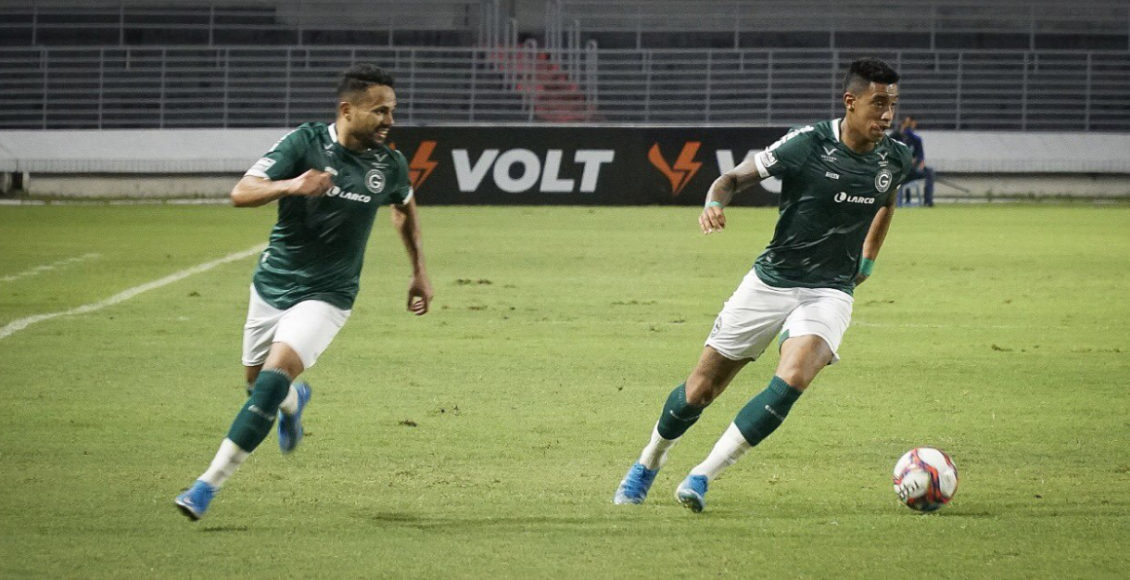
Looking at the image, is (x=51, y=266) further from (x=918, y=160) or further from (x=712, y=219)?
(x=918, y=160)

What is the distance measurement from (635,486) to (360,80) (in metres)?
2.17

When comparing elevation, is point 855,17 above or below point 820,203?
above

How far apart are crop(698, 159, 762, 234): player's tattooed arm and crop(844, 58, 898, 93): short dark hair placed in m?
0.57

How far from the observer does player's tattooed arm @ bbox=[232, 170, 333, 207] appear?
5598 millimetres

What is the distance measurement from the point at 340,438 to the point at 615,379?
2530 mm

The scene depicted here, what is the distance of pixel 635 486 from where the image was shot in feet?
20.6

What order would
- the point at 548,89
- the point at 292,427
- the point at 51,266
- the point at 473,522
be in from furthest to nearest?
the point at 548,89 < the point at 51,266 < the point at 292,427 < the point at 473,522

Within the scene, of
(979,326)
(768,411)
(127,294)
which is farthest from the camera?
(127,294)

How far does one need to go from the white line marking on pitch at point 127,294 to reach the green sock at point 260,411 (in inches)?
242

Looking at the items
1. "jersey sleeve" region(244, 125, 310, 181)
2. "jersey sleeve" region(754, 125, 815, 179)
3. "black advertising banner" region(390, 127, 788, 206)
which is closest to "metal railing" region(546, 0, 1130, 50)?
"black advertising banner" region(390, 127, 788, 206)

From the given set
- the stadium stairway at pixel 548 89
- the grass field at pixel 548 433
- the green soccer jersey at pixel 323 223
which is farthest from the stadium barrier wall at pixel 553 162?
the green soccer jersey at pixel 323 223

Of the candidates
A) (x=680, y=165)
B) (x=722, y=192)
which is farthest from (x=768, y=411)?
(x=680, y=165)

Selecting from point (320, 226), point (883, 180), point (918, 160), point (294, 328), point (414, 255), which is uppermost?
point (918, 160)

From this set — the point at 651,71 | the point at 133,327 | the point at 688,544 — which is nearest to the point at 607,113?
the point at 651,71
